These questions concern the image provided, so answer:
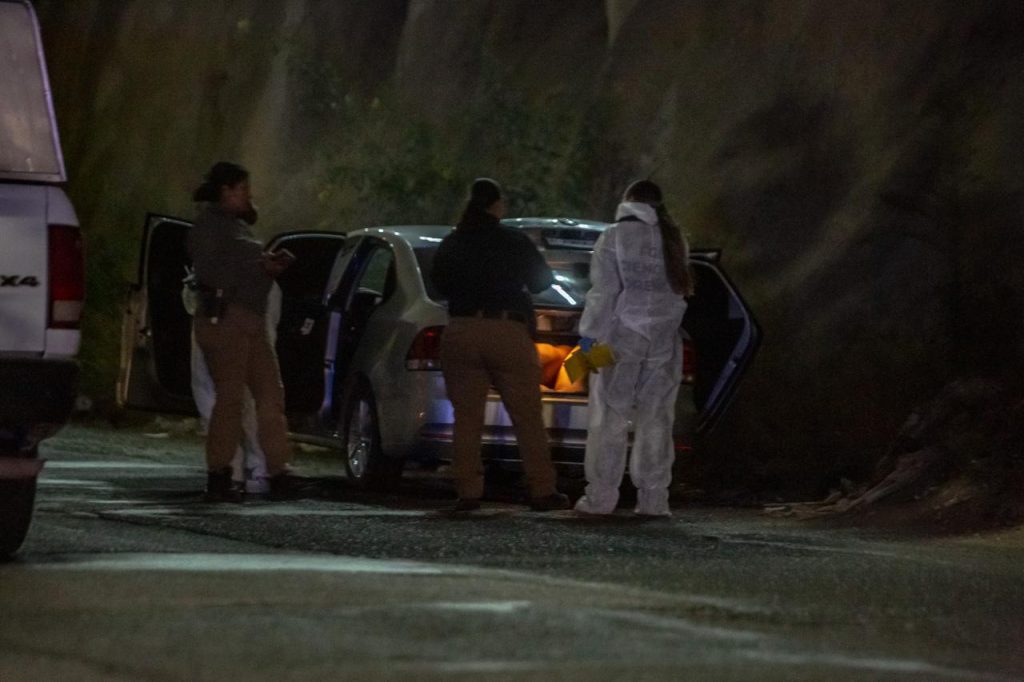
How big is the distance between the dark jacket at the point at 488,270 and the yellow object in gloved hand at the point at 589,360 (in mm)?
323

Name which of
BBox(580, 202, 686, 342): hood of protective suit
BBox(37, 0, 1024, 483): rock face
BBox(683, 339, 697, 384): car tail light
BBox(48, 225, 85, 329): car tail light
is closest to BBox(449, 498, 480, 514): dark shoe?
BBox(580, 202, 686, 342): hood of protective suit

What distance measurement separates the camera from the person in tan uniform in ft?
46.0

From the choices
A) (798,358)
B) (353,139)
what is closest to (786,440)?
(798,358)

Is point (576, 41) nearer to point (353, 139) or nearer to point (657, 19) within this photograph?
Result: point (657, 19)

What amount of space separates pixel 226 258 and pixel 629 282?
7.37 ft

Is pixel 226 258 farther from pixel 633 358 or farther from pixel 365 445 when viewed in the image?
pixel 633 358

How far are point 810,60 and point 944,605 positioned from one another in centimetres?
1033

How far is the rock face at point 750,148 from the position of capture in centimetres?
1681

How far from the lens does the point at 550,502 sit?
1356cm

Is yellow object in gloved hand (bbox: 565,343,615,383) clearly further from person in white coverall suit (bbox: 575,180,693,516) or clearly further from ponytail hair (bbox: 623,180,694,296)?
ponytail hair (bbox: 623,180,694,296)

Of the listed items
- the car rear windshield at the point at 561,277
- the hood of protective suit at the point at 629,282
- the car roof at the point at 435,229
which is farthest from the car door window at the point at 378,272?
the hood of protective suit at the point at 629,282

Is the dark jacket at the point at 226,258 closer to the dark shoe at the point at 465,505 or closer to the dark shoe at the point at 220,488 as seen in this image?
the dark shoe at the point at 220,488

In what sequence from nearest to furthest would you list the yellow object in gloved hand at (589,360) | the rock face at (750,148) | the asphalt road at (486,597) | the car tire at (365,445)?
the asphalt road at (486,597) < the yellow object in gloved hand at (589,360) < the car tire at (365,445) < the rock face at (750,148)

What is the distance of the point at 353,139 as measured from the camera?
1001 inches
